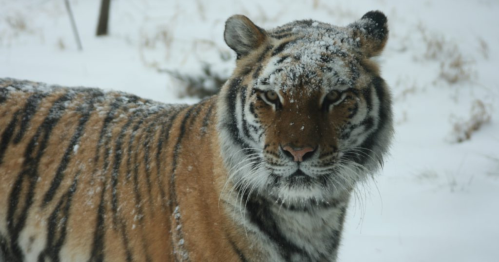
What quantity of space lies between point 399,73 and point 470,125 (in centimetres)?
175

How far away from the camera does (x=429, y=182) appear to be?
379 cm

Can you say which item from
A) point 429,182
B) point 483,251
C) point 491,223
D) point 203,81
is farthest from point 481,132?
point 203,81

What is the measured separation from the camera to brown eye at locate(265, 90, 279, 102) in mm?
1823

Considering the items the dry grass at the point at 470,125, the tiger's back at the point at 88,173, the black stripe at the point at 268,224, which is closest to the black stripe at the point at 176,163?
the tiger's back at the point at 88,173

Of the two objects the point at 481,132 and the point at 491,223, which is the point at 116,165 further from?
the point at 481,132

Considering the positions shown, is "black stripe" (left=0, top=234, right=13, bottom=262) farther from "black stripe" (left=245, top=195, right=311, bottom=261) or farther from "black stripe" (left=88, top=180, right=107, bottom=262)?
"black stripe" (left=245, top=195, right=311, bottom=261)

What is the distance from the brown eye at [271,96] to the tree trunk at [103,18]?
21.2 ft

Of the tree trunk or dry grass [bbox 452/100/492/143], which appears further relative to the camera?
the tree trunk

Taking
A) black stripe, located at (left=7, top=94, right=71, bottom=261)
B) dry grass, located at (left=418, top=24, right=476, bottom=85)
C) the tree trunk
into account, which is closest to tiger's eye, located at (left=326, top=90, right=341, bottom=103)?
black stripe, located at (left=7, top=94, right=71, bottom=261)

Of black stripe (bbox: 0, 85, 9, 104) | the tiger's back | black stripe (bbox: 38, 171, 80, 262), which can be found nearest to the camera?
the tiger's back

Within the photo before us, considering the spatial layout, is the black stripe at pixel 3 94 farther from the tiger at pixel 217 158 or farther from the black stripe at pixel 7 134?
the black stripe at pixel 7 134

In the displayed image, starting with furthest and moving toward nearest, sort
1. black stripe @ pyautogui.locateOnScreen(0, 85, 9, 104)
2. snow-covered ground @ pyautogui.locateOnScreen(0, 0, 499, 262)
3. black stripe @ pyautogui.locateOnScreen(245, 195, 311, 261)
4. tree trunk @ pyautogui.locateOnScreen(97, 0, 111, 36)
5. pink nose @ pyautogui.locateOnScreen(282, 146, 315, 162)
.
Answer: tree trunk @ pyautogui.locateOnScreen(97, 0, 111, 36) < snow-covered ground @ pyautogui.locateOnScreen(0, 0, 499, 262) < black stripe @ pyautogui.locateOnScreen(0, 85, 9, 104) < black stripe @ pyautogui.locateOnScreen(245, 195, 311, 261) < pink nose @ pyautogui.locateOnScreen(282, 146, 315, 162)

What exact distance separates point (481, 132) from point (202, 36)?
453 centimetres

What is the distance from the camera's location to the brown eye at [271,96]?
1823 millimetres
